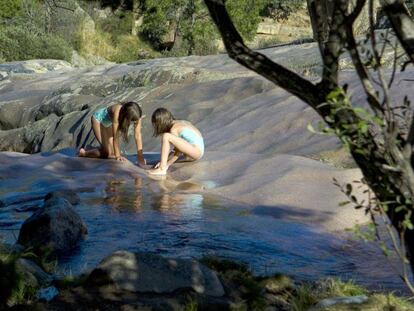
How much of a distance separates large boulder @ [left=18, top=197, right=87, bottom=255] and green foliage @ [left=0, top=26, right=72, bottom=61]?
25099 millimetres

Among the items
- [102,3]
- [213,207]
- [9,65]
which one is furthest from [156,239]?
[9,65]

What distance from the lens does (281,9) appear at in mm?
51094

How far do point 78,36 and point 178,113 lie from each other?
84.0 feet

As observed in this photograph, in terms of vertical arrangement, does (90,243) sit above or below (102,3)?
below

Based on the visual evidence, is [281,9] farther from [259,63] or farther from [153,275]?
[259,63]

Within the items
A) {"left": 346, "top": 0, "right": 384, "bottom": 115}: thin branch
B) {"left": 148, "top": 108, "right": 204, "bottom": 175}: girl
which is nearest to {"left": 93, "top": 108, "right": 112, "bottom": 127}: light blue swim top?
{"left": 148, "top": 108, "right": 204, "bottom": 175}: girl

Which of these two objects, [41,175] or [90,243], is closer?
[90,243]

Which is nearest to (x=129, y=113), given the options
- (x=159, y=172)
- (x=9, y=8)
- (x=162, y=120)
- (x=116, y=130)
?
(x=116, y=130)

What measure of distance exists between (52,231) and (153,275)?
79.7 inches

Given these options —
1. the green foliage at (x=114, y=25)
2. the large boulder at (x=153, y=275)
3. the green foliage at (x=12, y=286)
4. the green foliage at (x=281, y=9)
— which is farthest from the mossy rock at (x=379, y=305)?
the green foliage at (x=281, y=9)

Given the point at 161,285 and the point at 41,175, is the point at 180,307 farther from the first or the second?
the point at 41,175

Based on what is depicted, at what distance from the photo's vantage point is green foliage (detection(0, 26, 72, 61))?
30.9m

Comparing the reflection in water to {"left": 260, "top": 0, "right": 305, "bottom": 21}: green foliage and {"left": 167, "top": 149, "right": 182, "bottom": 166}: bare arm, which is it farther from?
{"left": 260, "top": 0, "right": 305, "bottom": 21}: green foliage

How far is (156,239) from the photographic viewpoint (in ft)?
22.8
